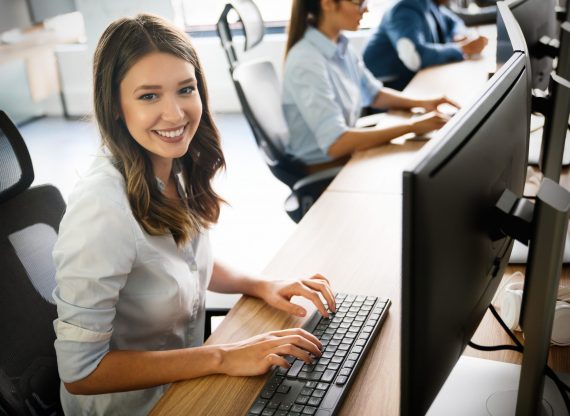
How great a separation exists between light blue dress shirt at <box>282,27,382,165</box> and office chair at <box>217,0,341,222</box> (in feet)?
0.17

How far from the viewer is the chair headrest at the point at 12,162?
112cm

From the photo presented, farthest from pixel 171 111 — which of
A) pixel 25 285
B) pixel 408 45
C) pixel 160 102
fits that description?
pixel 408 45

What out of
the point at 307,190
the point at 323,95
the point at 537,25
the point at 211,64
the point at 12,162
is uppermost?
the point at 537,25

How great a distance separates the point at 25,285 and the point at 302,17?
138 centimetres

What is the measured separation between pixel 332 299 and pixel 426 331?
0.49 m

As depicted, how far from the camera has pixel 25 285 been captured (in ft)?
3.60

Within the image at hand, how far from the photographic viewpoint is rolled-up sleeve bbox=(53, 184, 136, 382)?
0.96 metres

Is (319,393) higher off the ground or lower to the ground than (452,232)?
lower

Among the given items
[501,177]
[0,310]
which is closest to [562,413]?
[501,177]

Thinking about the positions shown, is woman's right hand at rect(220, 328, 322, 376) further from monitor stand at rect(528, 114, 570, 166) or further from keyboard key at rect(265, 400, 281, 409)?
monitor stand at rect(528, 114, 570, 166)

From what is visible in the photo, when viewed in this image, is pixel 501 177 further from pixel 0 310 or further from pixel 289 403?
pixel 0 310

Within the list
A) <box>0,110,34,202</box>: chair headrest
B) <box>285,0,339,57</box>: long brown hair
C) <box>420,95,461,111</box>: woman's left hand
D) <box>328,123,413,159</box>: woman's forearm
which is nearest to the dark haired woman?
<box>0,110,34,202</box>: chair headrest

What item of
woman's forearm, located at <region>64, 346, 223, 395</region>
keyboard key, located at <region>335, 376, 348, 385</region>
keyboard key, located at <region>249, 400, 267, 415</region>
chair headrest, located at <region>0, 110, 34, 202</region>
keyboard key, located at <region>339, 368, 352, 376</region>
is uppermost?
chair headrest, located at <region>0, 110, 34, 202</region>

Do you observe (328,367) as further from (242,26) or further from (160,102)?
(242,26)
